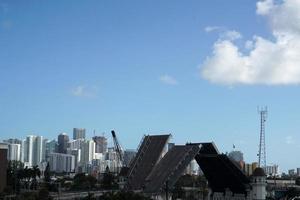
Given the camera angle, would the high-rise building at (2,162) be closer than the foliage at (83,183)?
Yes

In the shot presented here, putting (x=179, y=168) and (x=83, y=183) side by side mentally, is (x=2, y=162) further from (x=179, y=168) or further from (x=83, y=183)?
(x=83, y=183)

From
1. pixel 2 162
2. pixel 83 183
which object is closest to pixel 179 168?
pixel 2 162

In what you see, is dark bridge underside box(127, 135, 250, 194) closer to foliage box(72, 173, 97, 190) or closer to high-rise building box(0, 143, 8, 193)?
high-rise building box(0, 143, 8, 193)

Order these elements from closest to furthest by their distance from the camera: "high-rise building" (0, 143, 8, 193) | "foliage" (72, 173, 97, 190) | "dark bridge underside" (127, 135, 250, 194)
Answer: "dark bridge underside" (127, 135, 250, 194)
"high-rise building" (0, 143, 8, 193)
"foliage" (72, 173, 97, 190)

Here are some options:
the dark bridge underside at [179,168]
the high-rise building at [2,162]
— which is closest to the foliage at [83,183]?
the dark bridge underside at [179,168]

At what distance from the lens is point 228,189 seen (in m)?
86.4

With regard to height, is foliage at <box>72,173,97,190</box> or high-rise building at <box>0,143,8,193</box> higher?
high-rise building at <box>0,143,8,193</box>

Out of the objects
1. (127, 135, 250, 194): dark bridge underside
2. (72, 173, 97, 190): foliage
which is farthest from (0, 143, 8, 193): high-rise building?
(72, 173, 97, 190): foliage

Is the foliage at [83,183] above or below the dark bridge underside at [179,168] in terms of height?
below

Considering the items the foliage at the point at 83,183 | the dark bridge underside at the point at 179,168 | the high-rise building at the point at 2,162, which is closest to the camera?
the dark bridge underside at the point at 179,168

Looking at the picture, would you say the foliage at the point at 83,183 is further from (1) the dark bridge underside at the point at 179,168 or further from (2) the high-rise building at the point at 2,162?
(2) the high-rise building at the point at 2,162

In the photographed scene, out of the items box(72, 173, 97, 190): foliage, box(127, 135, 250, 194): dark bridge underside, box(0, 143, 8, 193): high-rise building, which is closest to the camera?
box(127, 135, 250, 194): dark bridge underside

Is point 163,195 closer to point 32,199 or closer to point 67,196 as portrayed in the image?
point 67,196

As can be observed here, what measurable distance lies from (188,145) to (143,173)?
10.2 meters
